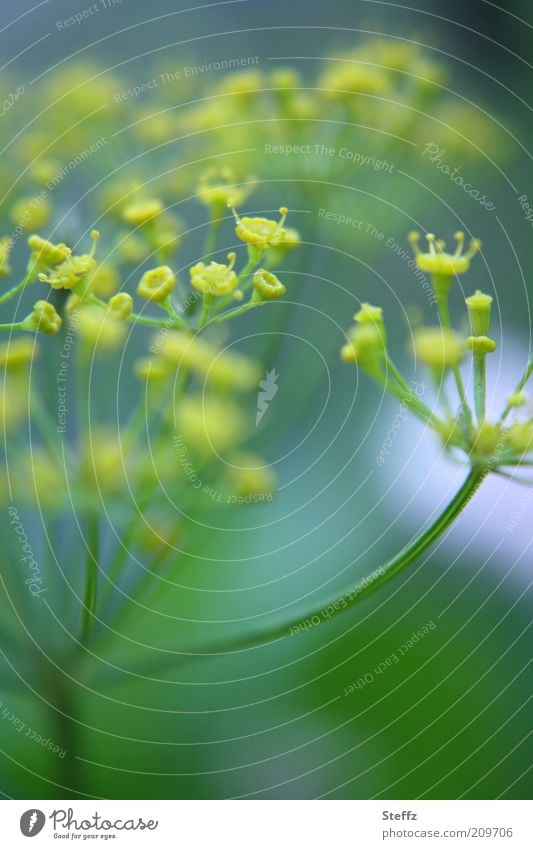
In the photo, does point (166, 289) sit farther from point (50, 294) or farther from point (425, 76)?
point (425, 76)

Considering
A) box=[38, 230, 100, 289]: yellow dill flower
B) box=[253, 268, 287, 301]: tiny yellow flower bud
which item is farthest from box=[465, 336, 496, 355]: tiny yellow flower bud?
box=[38, 230, 100, 289]: yellow dill flower

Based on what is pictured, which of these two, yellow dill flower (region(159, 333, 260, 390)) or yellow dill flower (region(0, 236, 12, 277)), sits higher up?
Answer: yellow dill flower (region(0, 236, 12, 277))

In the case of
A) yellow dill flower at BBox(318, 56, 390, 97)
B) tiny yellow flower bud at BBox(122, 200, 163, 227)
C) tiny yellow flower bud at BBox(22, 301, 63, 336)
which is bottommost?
tiny yellow flower bud at BBox(22, 301, 63, 336)

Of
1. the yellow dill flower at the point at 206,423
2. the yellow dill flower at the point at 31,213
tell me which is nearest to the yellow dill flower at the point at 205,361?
the yellow dill flower at the point at 206,423

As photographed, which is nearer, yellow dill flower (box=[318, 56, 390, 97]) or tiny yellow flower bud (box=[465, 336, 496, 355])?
tiny yellow flower bud (box=[465, 336, 496, 355])

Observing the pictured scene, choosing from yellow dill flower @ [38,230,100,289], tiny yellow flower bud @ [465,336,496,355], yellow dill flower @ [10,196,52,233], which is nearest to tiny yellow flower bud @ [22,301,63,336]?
yellow dill flower @ [38,230,100,289]

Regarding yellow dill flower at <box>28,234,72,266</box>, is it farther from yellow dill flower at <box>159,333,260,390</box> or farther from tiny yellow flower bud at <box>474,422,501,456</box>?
tiny yellow flower bud at <box>474,422,501,456</box>

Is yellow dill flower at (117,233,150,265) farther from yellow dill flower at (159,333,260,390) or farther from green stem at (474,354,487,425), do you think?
green stem at (474,354,487,425)
